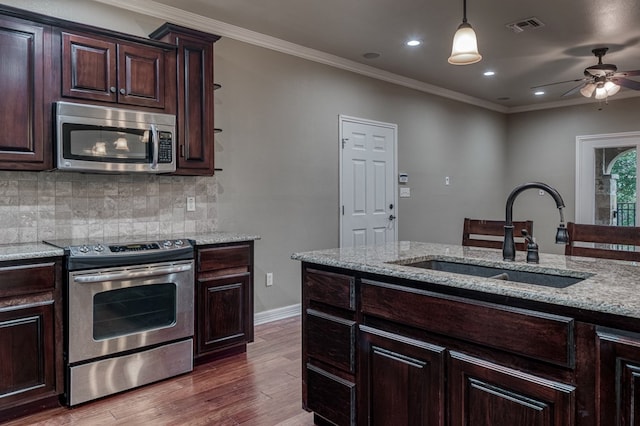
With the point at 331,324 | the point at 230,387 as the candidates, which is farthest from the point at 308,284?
the point at 230,387

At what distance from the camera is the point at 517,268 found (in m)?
1.88

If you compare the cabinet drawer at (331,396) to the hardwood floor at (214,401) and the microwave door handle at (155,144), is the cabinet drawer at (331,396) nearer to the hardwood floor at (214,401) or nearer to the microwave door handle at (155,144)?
the hardwood floor at (214,401)

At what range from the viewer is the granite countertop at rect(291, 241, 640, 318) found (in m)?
1.26

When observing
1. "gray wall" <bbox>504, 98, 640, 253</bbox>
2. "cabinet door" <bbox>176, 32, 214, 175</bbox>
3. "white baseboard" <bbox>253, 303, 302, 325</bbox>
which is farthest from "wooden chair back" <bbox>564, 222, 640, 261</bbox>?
"gray wall" <bbox>504, 98, 640, 253</bbox>

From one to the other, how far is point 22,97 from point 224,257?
5.24ft

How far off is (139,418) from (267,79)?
3.02m

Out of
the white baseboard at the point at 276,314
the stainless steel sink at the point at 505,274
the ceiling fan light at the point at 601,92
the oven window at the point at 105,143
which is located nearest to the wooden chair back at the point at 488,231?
the stainless steel sink at the point at 505,274

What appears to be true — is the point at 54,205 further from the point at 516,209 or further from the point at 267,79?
the point at 516,209

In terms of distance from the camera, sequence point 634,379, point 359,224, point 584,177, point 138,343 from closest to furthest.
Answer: point 634,379 → point 138,343 → point 359,224 → point 584,177

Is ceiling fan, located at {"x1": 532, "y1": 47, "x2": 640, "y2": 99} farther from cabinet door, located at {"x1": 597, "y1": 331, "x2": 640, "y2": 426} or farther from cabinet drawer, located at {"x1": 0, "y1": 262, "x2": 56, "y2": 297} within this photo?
cabinet drawer, located at {"x1": 0, "y1": 262, "x2": 56, "y2": 297}

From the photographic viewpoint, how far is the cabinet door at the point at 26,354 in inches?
90.3

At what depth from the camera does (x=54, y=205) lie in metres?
2.97

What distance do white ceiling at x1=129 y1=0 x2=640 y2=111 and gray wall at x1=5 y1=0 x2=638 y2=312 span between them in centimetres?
A: 36

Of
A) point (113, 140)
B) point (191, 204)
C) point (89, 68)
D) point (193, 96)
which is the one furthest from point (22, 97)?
point (191, 204)
